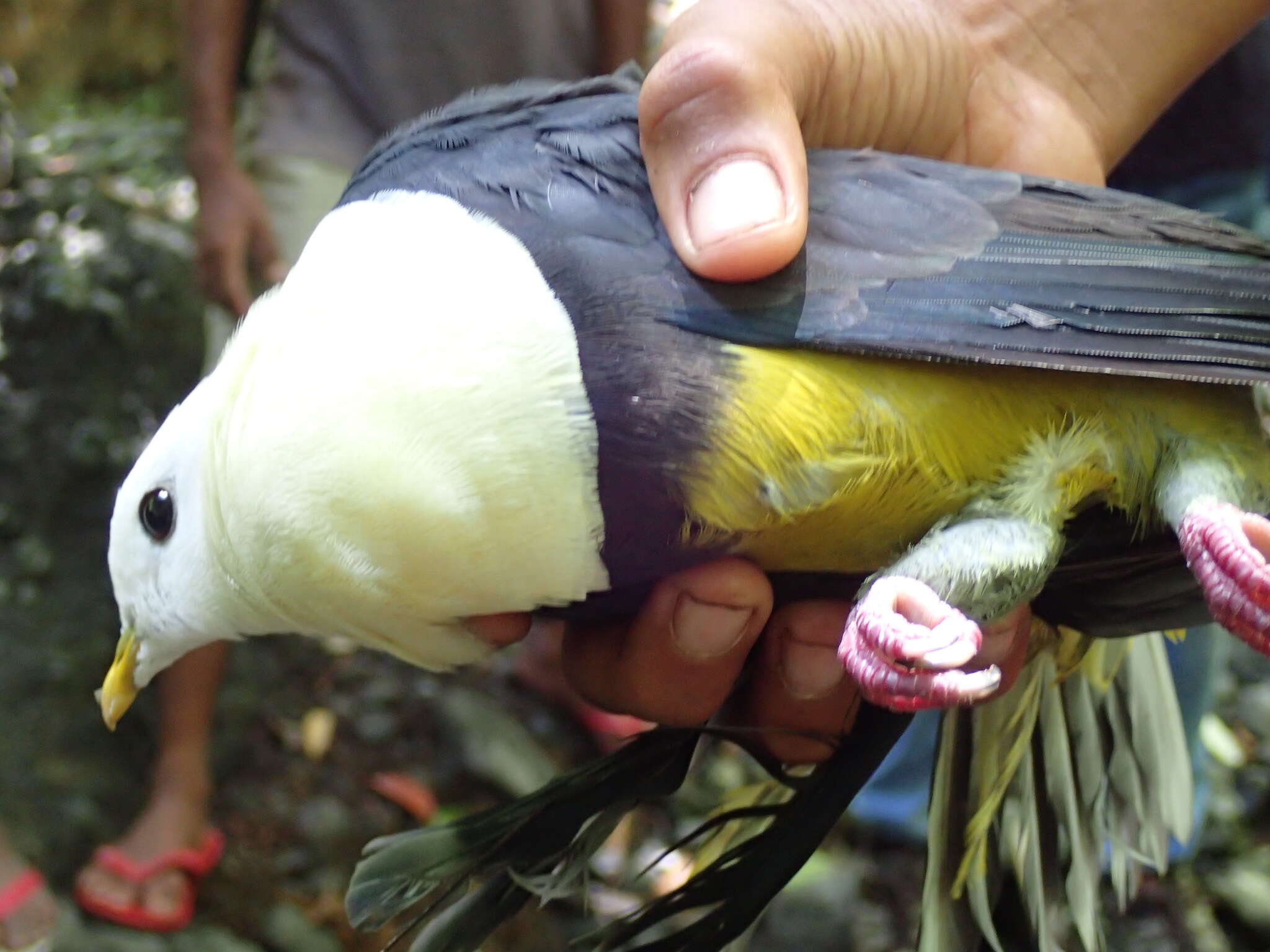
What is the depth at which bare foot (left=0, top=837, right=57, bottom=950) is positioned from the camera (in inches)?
53.2

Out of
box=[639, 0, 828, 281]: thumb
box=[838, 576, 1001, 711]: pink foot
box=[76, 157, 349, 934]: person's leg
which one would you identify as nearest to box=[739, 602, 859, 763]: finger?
box=[838, 576, 1001, 711]: pink foot

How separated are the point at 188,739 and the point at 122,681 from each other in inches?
31.9

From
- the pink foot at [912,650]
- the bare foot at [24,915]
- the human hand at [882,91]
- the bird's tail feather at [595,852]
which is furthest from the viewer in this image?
the bare foot at [24,915]

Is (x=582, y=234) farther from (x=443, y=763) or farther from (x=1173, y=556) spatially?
(x=443, y=763)

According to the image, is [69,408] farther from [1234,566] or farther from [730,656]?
[1234,566]

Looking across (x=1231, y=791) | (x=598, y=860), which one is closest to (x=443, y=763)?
(x=598, y=860)

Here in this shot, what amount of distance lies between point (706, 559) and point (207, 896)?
1216 mm

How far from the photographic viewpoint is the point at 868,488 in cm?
71

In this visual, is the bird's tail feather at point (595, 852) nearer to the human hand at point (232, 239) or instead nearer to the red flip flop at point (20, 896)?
the red flip flop at point (20, 896)

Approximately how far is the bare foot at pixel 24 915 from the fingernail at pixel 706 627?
3.34 feet

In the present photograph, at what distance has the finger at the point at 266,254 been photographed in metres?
1.50

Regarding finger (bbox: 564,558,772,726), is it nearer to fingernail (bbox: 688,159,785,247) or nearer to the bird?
the bird

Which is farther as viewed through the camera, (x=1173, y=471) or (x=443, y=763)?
(x=443, y=763)

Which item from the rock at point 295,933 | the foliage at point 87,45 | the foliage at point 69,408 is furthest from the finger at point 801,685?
the foliage at point 87,45
